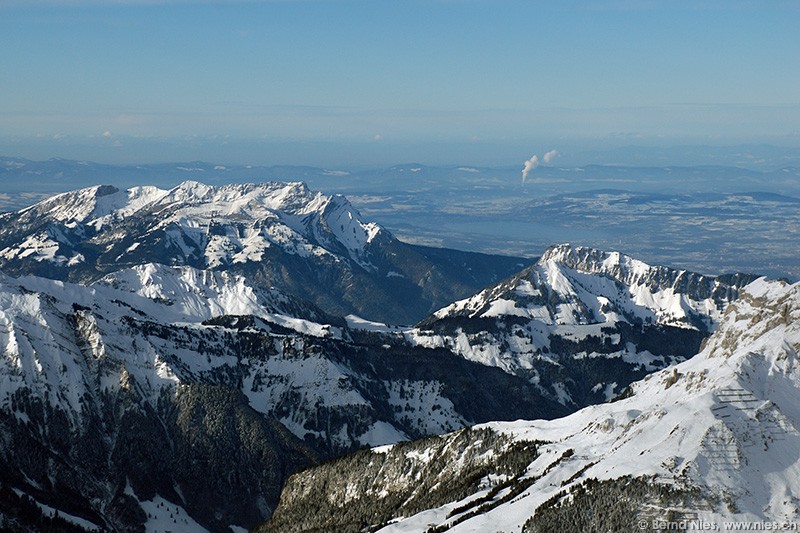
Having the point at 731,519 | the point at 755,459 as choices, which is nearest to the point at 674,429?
the point at 755,459

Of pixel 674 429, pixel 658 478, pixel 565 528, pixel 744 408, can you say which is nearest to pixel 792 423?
pixel 744 408

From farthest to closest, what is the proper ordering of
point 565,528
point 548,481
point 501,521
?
point 548,481 < point 501,521 < point 565,528

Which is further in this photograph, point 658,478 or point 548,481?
point 548,481

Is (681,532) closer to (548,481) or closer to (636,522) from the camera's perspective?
(636,522)

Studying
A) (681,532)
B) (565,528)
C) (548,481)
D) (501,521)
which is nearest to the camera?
(681,532)

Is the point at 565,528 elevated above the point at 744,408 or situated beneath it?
situated beneath

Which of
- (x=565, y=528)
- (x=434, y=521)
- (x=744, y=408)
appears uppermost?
(x=744, y=408)

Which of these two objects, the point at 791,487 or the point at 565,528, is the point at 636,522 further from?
the point at 791,487

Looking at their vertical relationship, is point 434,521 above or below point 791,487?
below

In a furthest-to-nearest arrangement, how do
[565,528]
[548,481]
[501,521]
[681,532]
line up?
[548,481], [501,521], [565,528], [681,532]
